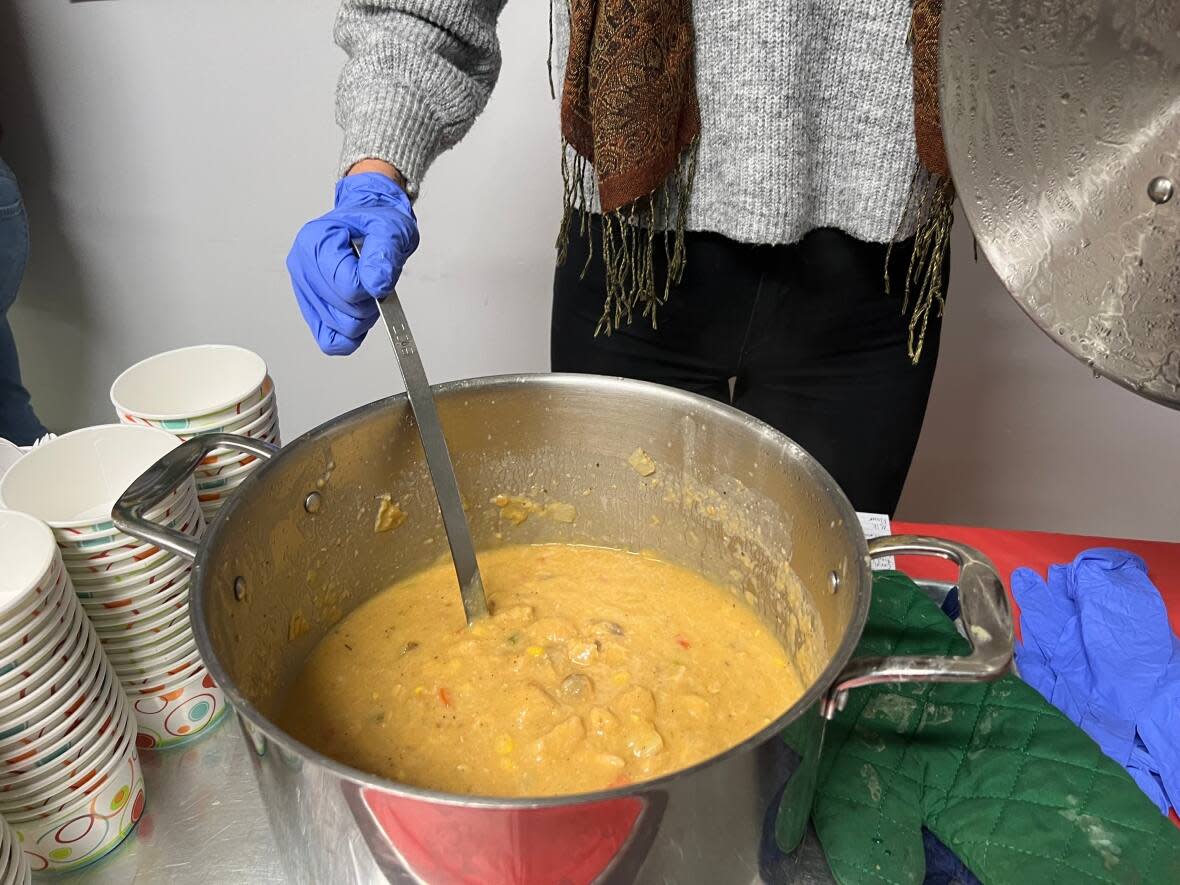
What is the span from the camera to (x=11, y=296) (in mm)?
1755

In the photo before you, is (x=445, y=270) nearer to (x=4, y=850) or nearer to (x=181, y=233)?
(x=181, y=233)

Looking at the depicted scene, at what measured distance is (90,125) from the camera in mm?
1932

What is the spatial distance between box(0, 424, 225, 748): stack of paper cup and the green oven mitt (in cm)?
53

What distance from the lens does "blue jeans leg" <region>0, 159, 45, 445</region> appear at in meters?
1.67

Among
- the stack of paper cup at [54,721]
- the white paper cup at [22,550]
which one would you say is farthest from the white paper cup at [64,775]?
the white paper cup at [22,550]

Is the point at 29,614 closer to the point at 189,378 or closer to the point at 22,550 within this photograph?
the point at 22,550

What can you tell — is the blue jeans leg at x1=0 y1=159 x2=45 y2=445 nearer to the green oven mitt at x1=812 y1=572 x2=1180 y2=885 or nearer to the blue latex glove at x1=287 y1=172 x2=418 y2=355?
the blue latex glove at x1=287 y1=172 x2=418 y2=355

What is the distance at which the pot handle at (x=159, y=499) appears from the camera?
2.03 ft

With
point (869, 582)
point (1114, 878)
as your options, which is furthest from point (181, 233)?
point (1114, 878)

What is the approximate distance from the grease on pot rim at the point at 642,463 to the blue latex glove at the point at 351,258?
0.30 metres

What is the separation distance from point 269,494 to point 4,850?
30 cm

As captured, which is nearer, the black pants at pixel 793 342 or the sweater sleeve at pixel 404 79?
the sweater sleeve at pixel 404 79

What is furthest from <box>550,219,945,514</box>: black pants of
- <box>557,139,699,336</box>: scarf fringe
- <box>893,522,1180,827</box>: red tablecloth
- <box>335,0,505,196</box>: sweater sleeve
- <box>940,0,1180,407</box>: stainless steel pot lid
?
<box>940,0,1180,407</box>: stainless steel pot lid

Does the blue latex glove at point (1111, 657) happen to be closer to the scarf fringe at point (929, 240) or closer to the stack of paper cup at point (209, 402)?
the scarf fringe at point (929, 240)
